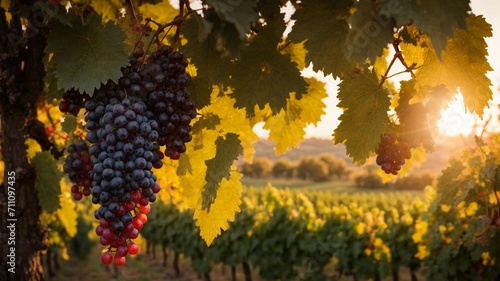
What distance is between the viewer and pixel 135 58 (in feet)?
6.00

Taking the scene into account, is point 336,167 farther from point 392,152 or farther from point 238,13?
point 238,13

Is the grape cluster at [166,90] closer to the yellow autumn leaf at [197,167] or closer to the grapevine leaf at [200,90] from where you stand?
the grapevine leaf at [200,90]

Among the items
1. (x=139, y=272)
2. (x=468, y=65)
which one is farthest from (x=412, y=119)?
(x=139, y=272)

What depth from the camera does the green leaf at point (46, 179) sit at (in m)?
3.09

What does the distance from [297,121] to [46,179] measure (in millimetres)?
1610

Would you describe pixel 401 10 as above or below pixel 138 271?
above

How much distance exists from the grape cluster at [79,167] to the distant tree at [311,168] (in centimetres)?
6057

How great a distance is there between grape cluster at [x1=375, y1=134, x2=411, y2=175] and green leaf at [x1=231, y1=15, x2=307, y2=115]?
56 centimetres

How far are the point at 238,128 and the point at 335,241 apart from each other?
9.85 metres

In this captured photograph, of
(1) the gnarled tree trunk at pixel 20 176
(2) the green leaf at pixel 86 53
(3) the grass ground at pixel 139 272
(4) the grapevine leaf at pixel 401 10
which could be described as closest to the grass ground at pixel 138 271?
(3) the grass ground at pixel 139 272

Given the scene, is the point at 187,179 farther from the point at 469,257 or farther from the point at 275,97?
the point at 469,257

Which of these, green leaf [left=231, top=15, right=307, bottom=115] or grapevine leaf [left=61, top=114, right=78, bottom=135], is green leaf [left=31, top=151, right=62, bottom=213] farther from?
green leaf [left=231, top=15, right=307, bottom=115]

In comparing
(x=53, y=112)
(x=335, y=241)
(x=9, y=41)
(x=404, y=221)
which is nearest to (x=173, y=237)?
(x=335, y=241)

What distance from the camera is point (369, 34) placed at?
148cm
